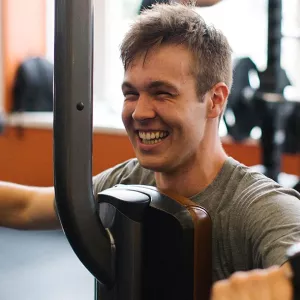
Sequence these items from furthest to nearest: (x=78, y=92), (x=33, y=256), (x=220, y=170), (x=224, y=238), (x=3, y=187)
Answer: 1. (x=33, y=256)
2. (x=3, y=187)
3. (x=220, y=170)
4. (x=224, y=238)
5. (x=78, y=92)

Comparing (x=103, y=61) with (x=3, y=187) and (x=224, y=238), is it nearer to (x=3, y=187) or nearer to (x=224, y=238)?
(x=3, y=187)

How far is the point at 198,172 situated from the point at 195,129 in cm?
12

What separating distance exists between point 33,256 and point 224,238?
307 cm

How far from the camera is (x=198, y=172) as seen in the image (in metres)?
1.34

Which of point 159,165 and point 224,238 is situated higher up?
point 159,165

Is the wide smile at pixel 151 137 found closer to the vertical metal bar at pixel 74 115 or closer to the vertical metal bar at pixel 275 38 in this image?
the vertical metal bar at pixel 74 115

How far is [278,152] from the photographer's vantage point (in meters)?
3.44

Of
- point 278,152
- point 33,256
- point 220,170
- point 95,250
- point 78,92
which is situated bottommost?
point 33,256

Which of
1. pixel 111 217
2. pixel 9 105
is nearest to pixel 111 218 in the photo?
pixel 111 217

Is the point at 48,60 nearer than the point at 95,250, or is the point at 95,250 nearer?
the point at 95,250

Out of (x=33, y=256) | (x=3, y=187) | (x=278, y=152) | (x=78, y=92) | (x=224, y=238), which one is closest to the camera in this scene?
(x=78, y=92)

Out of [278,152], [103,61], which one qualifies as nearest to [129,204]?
[278,152]

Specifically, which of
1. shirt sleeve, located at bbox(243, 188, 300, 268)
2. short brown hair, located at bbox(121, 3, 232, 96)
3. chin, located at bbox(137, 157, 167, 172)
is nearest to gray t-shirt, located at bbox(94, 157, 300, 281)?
shirt sleeve, located at bbox(243, 188, 300, 268)

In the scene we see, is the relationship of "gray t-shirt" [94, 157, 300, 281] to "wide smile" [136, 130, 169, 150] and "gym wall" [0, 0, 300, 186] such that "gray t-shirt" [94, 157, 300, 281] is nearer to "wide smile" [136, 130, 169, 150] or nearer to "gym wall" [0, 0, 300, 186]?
"wide smile" [136, 130, 169, 150]
